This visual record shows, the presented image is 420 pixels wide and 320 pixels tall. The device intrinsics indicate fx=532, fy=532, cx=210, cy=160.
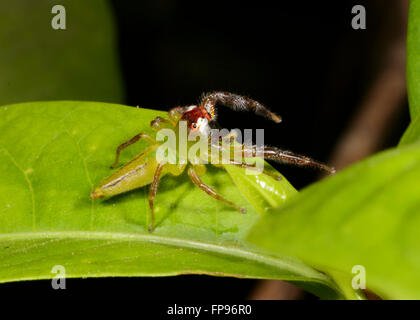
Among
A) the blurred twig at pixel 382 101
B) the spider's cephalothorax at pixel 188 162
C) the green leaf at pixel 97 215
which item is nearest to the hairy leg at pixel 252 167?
the spider's cephalothorax at pixel 188 162

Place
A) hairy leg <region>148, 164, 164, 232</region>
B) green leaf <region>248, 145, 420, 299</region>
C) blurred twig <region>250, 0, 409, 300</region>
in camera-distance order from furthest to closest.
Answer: blurred twig <region>250, 0, 409, 300</region>, hairy leg <region>148, 164, 164, 232</region>, green leaf <region>248, 145, 420, 299</region>

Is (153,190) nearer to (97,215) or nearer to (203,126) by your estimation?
(97,215)

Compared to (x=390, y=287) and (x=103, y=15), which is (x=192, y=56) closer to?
(x=103, y=15)

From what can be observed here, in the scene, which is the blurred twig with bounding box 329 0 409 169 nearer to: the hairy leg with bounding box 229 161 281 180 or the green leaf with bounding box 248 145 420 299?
the hairy leg with bounding box 229 161 281 180

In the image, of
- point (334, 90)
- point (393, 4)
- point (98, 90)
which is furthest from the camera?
point (334, 90)

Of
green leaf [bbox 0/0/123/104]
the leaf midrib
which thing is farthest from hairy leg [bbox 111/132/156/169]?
green leaf [bbox 0/0/123/104]

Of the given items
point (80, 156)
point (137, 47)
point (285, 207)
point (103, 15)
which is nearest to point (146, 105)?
point (137, 47)
